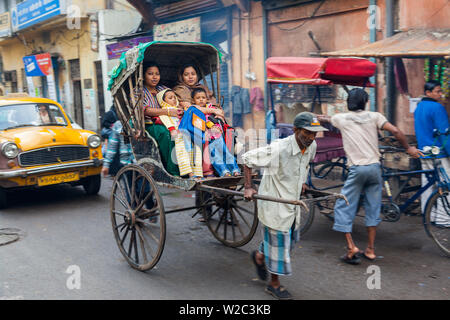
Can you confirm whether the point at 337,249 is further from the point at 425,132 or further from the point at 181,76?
the point at 181,76

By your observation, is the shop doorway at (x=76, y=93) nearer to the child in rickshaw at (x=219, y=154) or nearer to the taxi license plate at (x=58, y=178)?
the taxi license plate at (x=58, y=178)

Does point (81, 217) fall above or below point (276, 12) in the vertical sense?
below

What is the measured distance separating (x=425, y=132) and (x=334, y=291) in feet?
8.41

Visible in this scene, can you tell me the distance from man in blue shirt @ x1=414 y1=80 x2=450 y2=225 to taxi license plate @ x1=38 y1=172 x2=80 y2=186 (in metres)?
5.36

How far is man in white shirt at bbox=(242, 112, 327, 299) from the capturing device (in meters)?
3.62

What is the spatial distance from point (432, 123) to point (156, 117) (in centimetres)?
323

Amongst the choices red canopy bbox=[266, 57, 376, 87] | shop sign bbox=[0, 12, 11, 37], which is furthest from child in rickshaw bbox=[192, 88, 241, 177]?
Answer: shop sign bbox=[0, 12, 11, 37]

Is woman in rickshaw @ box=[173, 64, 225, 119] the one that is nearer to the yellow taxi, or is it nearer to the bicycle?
the bicycle

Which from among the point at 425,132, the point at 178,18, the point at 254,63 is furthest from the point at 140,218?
the point at 178,18

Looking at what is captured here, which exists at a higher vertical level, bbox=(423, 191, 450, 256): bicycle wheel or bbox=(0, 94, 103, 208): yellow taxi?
bbox=(0, 94, 103, 208): yellow taxi

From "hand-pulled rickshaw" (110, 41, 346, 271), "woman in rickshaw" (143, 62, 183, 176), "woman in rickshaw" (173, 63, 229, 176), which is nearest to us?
"hand-pulled rickshaw" (110, 41, 346, 271)

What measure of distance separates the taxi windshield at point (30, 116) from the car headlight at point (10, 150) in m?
0.90

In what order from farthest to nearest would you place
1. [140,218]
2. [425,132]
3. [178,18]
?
[178,18] < [425,132] < [140,218]
